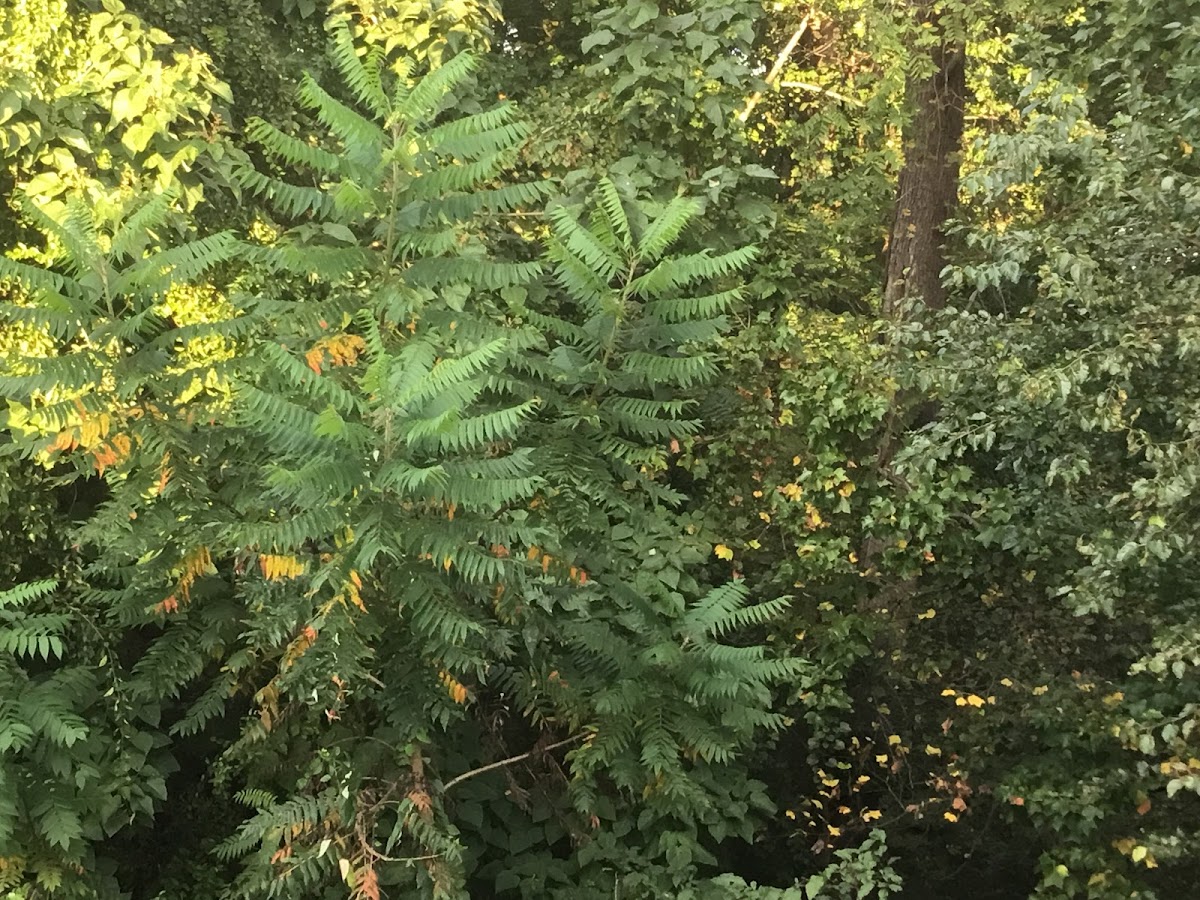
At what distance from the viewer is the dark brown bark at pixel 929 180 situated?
6465mm

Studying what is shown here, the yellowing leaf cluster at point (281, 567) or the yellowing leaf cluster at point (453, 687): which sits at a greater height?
the yellowing leaf cluster at point (281, 567)

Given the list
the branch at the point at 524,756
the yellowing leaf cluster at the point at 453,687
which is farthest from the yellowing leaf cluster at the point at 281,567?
the branch at the point at 524,756

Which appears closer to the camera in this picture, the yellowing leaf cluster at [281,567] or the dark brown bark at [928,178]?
the yellowing leaf cluster at [281,567]

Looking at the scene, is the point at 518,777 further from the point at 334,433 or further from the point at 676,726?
the point at 334,433

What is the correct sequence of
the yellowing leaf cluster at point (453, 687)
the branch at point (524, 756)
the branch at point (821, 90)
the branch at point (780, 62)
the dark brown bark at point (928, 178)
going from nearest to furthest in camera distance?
1. the yellowing leaf cluster at point (453, 687)
2. the branch at point (524, 756)
3. the dark brown bark at point (928, 178)
4. the branch at point (780, 62)
5. the branch at point (821, 90)

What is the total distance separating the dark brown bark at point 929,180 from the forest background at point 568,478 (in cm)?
4

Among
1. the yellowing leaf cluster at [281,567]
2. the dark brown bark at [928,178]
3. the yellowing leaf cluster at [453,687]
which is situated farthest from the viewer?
the dark brown bark at [928,178]

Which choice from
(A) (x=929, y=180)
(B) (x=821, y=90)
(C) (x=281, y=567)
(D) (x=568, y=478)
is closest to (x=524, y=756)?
(D) (x=568, y=478)

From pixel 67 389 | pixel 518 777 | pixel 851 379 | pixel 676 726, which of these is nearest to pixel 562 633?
pixel 676 726

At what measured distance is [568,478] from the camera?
356 centimetres

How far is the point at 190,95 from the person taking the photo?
4.13m

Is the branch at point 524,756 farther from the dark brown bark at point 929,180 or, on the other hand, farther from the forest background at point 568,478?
the dark brown bark at point 929,180

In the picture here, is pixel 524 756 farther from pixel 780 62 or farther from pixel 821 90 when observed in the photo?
pixel 821 90

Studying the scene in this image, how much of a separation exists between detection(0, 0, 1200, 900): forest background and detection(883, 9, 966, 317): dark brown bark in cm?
4
